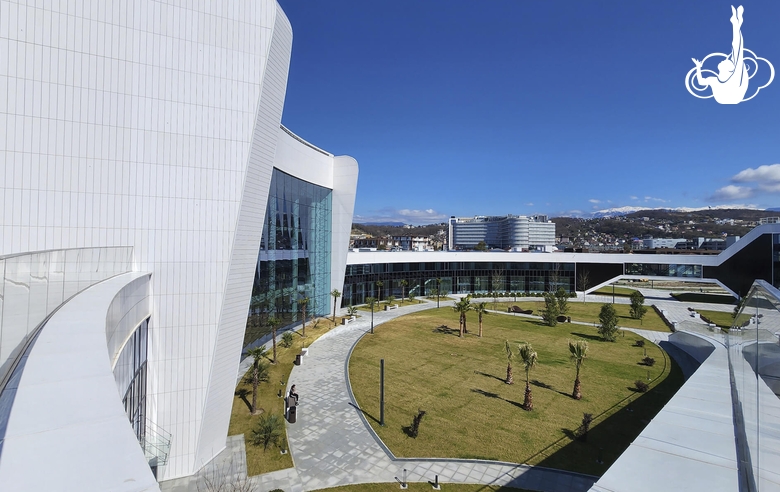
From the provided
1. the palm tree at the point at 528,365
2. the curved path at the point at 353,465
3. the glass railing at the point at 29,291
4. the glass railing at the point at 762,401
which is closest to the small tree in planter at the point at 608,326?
the palm tree at the point at 528,365

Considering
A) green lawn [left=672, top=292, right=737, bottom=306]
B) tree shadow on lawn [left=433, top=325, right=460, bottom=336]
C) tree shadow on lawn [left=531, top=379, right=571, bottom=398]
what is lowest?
tree shadow on lawn [left=531, top=379, right=571, bottom=398]

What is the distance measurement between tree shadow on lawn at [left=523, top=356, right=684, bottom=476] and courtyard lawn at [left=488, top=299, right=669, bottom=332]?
778 inches

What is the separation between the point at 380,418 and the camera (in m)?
17.4

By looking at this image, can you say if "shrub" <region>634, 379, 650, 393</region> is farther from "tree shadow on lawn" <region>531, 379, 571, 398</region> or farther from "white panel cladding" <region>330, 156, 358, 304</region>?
"white panel cladding" <region>330, 156, 358, 304</region>

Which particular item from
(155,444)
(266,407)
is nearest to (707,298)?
(266,407)

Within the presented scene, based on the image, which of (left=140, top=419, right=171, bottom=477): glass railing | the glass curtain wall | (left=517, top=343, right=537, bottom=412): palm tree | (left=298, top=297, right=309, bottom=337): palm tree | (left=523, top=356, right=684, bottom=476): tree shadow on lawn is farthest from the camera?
(left=298, top=297, right=309, bottom=337): palm tree

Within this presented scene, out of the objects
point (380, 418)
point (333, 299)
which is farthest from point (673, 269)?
point (380, 418)

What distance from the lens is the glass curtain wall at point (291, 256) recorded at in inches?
1059

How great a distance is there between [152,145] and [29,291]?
9.39 meters

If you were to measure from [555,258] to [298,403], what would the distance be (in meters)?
50.0

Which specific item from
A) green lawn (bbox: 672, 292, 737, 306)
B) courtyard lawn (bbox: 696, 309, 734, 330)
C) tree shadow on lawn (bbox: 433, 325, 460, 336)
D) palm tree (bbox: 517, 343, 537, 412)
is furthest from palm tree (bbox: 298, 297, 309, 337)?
green lawn (bbox: 672, 292, 737, 306)

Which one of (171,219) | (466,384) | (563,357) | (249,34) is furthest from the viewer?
(563,357)

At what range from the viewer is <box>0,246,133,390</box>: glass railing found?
16.5 feet

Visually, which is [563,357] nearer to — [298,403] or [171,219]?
[298,403]
